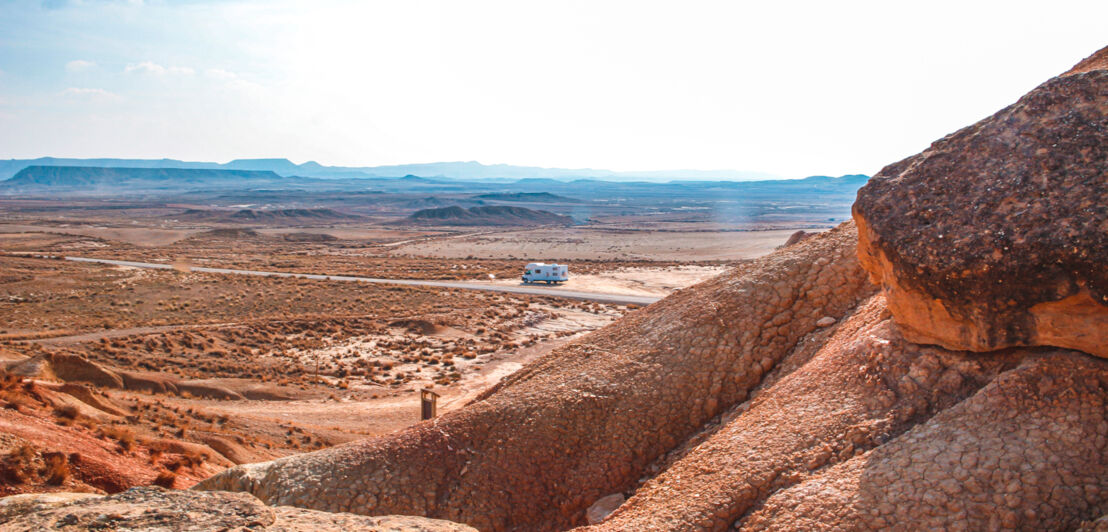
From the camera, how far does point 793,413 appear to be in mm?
7285

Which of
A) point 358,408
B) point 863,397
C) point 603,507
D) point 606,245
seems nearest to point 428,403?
point 603,507

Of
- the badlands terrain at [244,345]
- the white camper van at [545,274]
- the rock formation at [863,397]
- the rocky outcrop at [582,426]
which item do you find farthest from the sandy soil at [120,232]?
the rock formation at [863,397]

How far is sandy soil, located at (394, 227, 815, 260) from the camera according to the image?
89.2m

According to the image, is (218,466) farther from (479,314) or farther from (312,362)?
(479,314)

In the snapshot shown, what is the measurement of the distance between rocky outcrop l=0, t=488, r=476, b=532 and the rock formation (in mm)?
2508

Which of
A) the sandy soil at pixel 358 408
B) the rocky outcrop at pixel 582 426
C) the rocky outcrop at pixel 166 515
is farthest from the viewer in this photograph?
the sandy soil at pixel 358 408

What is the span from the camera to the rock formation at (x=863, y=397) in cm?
550

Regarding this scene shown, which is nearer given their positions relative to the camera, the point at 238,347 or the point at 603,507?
the point at 603,507

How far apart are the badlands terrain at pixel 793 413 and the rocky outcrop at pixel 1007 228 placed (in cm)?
2

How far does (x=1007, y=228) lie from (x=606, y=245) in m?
98.2

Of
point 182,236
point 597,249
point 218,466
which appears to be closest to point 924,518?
point 218,466

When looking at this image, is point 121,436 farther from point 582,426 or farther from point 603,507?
point 603,507

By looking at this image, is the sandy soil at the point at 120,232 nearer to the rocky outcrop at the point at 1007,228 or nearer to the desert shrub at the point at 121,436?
the desert shrub at the point at 121,436

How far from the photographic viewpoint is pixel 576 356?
10961 millimetres
